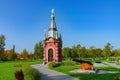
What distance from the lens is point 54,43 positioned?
40.2 m

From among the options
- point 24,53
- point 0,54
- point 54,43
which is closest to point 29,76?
point 54,43

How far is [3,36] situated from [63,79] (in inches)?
2384

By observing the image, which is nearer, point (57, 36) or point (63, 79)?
point (63, 79)

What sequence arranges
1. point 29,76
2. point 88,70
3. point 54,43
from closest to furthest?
point 29,76, point 88,70, point 54,43

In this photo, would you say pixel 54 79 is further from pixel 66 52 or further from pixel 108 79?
pixel 66 52

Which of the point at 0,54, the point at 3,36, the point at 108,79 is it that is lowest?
the point at 108,79

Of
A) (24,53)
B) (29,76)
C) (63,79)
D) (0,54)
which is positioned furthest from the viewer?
(24,53)

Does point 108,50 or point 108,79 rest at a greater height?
point 108,50

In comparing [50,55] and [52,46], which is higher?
[52,46]

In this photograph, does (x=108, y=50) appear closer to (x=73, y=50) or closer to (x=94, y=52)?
(x=94, y=52)

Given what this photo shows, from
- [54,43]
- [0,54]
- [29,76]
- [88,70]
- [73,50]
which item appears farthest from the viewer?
[73,50]

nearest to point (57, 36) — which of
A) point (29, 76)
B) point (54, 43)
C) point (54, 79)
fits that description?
point (54, 43)

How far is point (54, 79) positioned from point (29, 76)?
3434 mm

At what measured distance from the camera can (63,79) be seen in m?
15.2
